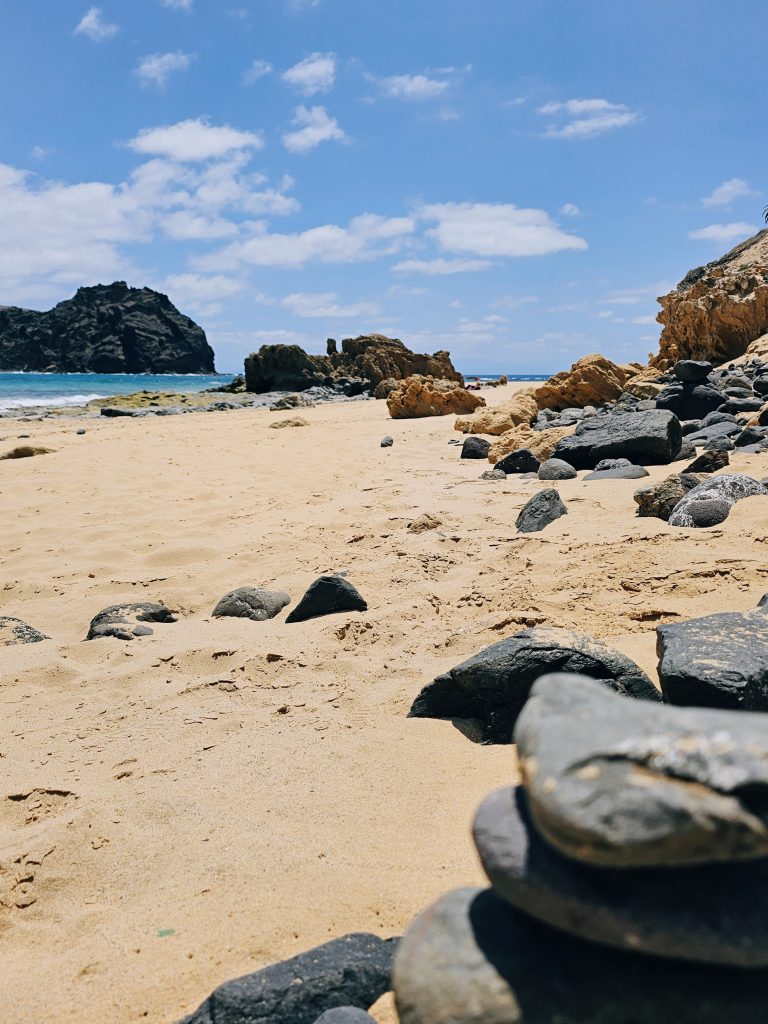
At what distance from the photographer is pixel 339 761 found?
8.54ft

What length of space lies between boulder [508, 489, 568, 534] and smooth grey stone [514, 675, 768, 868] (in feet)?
12.4

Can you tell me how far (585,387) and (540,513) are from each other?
8.23 m

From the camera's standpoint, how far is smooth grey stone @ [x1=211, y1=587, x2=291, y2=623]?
13.7ft

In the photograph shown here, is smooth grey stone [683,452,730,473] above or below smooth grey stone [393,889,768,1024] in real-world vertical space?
above

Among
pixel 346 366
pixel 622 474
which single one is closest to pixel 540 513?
pixel 622 474

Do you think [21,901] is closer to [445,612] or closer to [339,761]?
[339,761]

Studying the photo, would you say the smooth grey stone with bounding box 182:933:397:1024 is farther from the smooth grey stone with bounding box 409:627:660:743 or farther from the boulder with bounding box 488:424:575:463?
the boulder with bounding box 488:424:575:463

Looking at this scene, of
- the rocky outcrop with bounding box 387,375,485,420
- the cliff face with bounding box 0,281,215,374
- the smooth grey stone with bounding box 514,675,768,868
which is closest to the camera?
the smooth grey stone with bounding box 514,675,768,868

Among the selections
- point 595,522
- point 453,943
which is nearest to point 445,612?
point 595,522

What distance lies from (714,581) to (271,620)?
2266 mm

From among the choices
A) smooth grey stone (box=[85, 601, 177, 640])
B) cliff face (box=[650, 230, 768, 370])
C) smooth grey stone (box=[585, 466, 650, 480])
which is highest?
cliff face (box=[650, 230, 768, 370])

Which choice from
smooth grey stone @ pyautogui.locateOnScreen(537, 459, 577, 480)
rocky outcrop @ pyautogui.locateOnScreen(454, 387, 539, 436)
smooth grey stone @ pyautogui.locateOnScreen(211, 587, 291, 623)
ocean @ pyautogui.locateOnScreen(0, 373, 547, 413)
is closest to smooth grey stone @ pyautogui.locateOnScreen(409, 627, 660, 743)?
smooth grey stone @ pyautogui.locateOnScreen(211, 587, 291, 623)

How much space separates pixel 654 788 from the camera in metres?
1.08

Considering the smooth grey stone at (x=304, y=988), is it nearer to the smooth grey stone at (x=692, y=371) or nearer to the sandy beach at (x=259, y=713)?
the sandy beach at (x=259, y=713)
